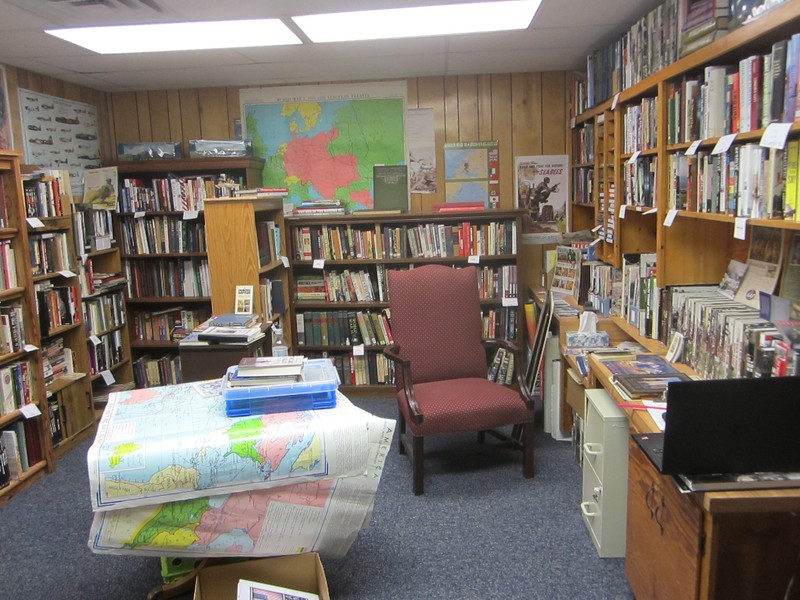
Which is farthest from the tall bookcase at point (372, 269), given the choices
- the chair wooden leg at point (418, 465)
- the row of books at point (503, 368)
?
the chair wooden leg at point (418, 465)

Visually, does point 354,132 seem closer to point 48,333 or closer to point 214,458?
point 48,333

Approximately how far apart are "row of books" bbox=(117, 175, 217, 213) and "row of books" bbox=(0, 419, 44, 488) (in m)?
1.81

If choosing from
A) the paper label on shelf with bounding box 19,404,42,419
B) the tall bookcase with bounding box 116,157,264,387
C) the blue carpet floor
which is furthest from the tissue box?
the paper label on shelf with bounding box 19,404,42,419

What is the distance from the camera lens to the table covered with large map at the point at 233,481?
1.94 metres

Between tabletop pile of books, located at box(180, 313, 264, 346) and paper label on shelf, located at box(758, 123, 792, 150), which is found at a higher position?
paper label on shelf, located at box(758, 123, 792, 150)

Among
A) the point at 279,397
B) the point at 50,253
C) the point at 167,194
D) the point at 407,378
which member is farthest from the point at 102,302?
the point at 279,397

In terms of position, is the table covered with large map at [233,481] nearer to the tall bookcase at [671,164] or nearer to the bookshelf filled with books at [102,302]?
the tall bookcase at [671,164]

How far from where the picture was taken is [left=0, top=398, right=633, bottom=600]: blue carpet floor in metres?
2.46

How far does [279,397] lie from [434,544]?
106 centimetres

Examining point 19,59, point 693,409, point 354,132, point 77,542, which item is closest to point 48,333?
point 77,542

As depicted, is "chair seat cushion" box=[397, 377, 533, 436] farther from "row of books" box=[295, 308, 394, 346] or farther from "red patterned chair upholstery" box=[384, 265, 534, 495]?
"row of books" box=[295, 308, 394, 346]

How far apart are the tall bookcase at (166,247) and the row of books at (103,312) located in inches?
8.0

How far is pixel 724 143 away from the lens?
2.12 meters

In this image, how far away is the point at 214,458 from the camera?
198 centimetres
